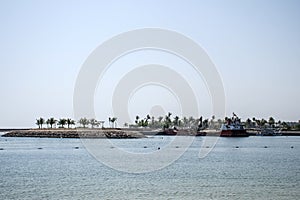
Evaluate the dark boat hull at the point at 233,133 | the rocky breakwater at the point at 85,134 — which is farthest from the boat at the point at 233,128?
the rocky breakwater at the point at 85,134

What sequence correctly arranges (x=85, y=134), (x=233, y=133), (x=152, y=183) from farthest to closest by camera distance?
(x=233, y=133) < (x=85, y=134) < (x=152, y=183)

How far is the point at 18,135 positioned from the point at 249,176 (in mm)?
162749

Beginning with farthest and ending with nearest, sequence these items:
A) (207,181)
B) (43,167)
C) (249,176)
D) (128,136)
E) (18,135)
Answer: (18,135), (128,136), (43,167), (249,176), (207,181)

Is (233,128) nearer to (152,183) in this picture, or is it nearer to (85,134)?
(85,134)

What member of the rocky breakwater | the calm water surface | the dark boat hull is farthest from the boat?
the calm water surface

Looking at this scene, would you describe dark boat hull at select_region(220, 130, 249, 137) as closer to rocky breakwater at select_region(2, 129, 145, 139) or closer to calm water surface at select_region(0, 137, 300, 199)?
rocky breakwater at select_region(2, 129, 145, 139)

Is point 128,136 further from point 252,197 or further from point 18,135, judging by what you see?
point 252,197

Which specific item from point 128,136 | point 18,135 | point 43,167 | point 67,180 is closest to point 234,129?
point 128,136

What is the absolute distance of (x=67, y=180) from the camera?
40.7m

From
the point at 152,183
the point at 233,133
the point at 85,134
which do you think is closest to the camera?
the point at 152,183

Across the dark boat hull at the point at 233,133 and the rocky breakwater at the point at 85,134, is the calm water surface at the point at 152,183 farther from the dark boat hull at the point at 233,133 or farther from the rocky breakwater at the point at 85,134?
the dark boat hull at the point at 233,133

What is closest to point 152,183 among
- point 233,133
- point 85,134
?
point 85,134

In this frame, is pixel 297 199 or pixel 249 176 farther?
pixel 249 176

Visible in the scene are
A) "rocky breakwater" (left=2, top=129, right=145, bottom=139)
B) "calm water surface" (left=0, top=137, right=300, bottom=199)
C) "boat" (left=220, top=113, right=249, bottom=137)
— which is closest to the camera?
"calm water surface" (left=0, top=137, right=300, bottom=199)
